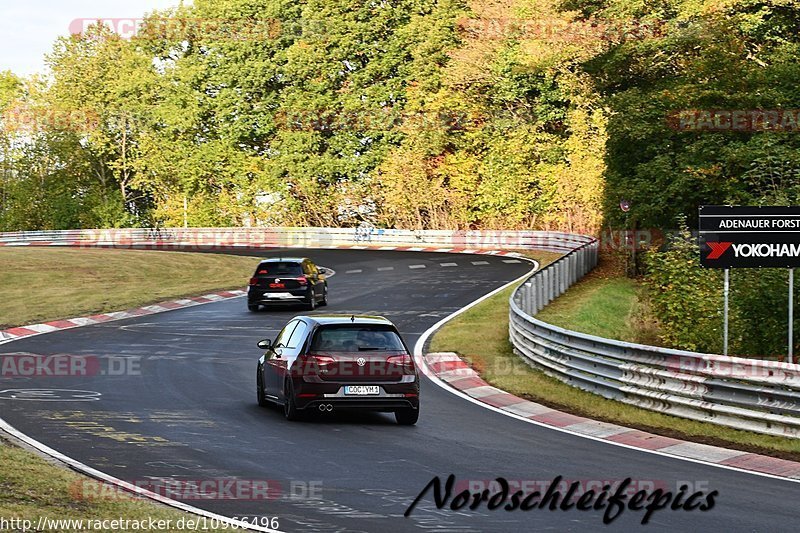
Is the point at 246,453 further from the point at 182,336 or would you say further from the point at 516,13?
the point at 516,13

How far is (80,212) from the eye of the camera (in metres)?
91.2

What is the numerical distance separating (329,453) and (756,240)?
8.75 m

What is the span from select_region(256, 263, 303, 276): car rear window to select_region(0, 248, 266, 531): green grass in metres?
4.87

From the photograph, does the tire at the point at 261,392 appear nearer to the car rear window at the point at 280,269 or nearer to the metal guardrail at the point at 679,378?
the metal guardrail at the point at 679,378

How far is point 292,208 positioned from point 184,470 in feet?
212

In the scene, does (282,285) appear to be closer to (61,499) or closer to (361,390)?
(361,390)

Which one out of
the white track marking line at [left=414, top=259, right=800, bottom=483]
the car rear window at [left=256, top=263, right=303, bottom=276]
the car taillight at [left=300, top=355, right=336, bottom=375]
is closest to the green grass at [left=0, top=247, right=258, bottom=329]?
the car rear window at [left=256, top=263, right=303, bottom=276]

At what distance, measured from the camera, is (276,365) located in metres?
16.5

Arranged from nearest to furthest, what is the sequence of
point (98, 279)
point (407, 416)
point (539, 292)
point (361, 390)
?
Result: point (361, 390), point (407, 416), point (539, 292), point (98, 279)

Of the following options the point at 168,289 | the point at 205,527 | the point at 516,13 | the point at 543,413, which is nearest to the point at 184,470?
the point at 205,527

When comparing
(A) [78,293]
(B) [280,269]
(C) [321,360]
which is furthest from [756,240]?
(A) [78,293]

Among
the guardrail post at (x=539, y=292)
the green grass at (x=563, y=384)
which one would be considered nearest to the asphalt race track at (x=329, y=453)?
the green grass at (x=563, y=384)

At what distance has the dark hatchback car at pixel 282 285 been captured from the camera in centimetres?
3328

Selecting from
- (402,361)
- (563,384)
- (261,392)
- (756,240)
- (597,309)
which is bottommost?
(563,384)
